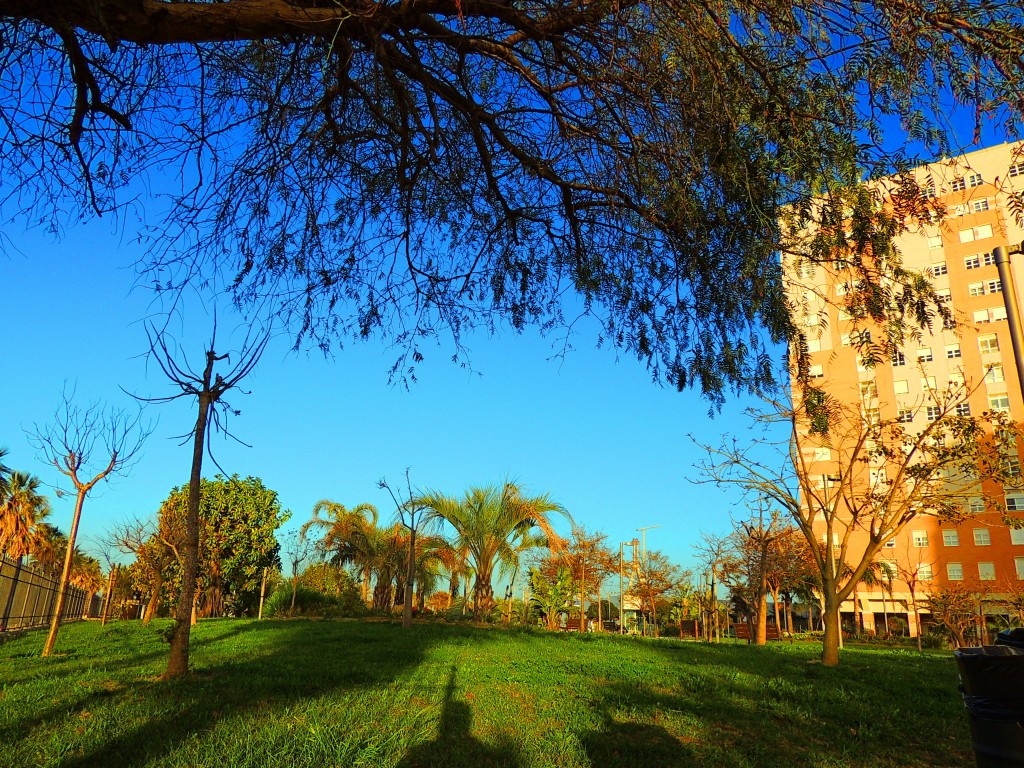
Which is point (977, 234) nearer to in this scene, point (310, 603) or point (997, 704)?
point (310, 603)

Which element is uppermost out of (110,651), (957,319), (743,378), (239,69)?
(239,69)

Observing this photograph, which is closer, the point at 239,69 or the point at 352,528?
the point at 239,69

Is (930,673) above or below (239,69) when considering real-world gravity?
below

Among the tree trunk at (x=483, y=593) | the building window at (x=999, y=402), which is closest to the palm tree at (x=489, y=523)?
the tree trunk at (x=483, y=593)

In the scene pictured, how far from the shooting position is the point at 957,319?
3916 millimetres

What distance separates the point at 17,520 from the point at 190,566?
2138cm

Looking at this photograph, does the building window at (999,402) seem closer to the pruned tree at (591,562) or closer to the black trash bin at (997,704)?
the pruned tree at (591,562)

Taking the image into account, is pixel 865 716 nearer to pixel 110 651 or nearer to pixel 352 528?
pixel 110 651

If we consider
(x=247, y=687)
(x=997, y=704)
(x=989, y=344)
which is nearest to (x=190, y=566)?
(x=247, y=687)

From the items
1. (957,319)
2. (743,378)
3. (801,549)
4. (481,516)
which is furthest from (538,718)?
(801,549)

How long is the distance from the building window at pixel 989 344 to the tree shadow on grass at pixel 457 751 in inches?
1939

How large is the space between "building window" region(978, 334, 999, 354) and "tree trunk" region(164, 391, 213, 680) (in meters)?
49.2

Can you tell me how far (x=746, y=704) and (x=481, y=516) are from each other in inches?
596

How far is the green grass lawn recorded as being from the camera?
16.0ft
